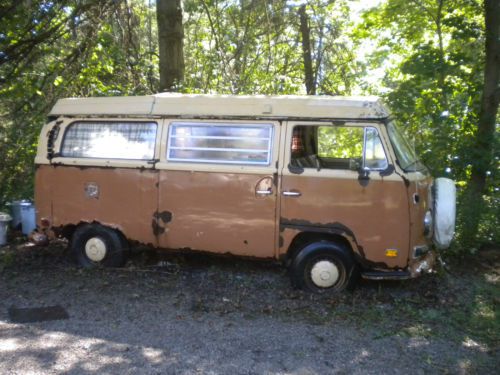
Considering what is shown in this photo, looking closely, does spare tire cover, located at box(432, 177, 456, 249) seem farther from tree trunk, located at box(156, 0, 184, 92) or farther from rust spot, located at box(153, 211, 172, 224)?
tree trunk, located at box(156, 0, 184, 92)

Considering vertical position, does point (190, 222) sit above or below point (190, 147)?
below

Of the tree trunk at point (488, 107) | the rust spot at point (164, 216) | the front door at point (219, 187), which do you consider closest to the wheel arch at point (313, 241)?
the front door at point (219, 187)

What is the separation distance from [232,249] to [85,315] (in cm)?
187

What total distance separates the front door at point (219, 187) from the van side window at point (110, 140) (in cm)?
30

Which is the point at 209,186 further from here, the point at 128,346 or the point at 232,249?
the point at 128,346

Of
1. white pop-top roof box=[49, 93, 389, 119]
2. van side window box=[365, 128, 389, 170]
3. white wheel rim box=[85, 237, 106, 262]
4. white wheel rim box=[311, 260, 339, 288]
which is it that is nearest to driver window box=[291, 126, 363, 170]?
van side window box=[365, 128, 389, 170]

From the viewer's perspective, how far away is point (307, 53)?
14.1m

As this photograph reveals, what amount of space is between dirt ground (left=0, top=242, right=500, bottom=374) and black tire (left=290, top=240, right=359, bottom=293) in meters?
0.15

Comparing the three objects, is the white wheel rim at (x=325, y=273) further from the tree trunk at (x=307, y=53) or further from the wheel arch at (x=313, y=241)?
the tree trunk at (x=307, y=53)

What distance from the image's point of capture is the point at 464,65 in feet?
27.9

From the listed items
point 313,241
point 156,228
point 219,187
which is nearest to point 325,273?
point 313,241

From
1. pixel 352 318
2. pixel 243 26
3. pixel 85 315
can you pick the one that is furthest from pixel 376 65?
pixel 85 315

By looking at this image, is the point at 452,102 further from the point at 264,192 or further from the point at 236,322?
the point at 236,322

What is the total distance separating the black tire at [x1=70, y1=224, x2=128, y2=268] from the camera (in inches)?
272
